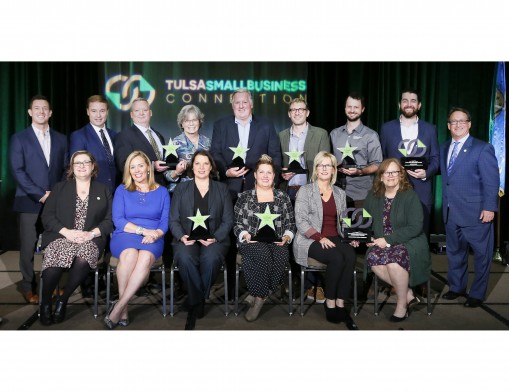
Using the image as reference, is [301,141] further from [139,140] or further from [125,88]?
[125,88]

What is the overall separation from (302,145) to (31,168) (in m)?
2.28

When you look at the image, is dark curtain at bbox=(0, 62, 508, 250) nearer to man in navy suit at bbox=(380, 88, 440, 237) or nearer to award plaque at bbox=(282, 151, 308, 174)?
man in navy suit at bbox=(380, 88, 440, 237)

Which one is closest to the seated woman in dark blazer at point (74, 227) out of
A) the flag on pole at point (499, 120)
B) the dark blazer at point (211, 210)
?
the dark blazer at point (211, 210)

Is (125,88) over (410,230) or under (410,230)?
over

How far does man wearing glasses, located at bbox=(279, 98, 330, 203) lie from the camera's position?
499cm

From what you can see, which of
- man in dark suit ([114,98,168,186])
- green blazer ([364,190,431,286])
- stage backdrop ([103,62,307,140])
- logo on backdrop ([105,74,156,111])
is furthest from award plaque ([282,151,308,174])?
logo on backdrop ([105,74,156,111])

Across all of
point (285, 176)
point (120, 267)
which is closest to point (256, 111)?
point (285, 176)


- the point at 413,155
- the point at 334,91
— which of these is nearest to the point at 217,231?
the point at 413,155

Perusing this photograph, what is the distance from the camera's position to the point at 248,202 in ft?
14.9

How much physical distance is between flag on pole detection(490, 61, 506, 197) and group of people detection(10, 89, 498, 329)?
174cm

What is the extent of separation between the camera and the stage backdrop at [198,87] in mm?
7715

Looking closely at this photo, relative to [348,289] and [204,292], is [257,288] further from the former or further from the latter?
[348,289]

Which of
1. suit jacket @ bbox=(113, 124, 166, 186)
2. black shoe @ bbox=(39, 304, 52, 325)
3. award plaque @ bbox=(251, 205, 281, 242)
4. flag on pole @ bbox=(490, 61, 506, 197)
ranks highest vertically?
flag on pole @ bbox=(490, 61, 506, 197)

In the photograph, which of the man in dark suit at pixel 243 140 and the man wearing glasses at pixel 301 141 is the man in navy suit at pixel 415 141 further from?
the man in dark suit at pixel 243 140
